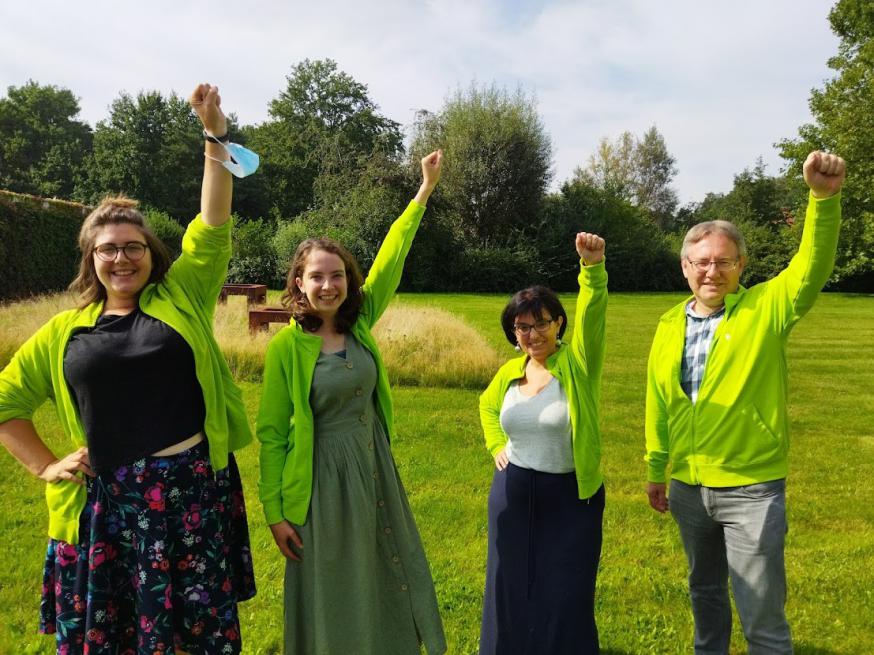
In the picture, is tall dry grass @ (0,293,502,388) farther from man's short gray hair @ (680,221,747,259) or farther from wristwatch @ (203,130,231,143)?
wristwatch @ (203,130,231,143)

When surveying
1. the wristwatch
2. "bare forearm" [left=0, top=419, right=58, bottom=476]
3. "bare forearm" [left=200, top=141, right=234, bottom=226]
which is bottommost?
"bare forearm" [left=0, top=419, right=58, bottom=476]

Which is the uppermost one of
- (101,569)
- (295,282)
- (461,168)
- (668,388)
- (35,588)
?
(461,168)

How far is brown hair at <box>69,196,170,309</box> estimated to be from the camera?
2244mm

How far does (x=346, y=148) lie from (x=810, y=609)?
30395 millimetres

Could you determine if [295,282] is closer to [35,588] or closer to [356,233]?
[35,588]

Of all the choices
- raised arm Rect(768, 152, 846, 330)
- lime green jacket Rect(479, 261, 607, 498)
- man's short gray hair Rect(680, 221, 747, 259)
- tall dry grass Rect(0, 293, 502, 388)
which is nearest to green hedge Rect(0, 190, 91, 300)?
tall dry grass Rect(0, 293, 502, 388)

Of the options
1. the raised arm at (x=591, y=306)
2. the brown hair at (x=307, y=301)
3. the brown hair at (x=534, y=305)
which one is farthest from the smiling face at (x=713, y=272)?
the brown hair at (x=307, y=301)

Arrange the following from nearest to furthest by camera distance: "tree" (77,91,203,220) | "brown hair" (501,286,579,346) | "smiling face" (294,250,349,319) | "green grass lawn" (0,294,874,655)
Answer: "smiling face" (294,250,349,319), "brown hair" (501,286,579,346), "green grass lawn" (0,294,874,655), "tree" (77,91,203,220)

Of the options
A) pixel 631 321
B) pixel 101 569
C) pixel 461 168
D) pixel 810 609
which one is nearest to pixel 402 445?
pixel 810 609

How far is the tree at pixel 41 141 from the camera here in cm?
4153

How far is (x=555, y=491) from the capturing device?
2.62 meters

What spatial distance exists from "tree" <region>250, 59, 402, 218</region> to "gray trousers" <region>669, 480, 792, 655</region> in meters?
39.1

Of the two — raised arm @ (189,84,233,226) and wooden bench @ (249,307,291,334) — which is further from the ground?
raised arm @ (189,84,233,226)

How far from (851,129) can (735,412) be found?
2744 centimetres
